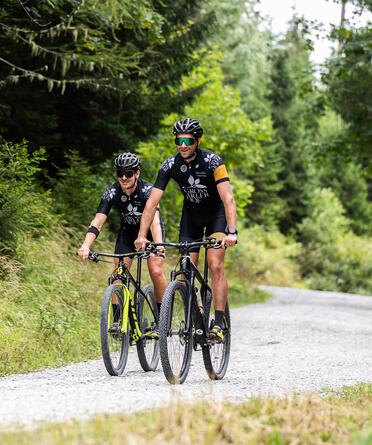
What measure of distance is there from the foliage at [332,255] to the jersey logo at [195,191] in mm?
38348

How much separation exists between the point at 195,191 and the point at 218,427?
12.5 feet

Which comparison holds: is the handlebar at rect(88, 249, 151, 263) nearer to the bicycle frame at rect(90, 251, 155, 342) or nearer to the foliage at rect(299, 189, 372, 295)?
the bicycle frame at rect(90, 251, 155, 342)

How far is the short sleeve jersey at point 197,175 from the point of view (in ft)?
26.7

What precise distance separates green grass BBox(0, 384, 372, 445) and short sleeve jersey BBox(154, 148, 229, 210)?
3.11m

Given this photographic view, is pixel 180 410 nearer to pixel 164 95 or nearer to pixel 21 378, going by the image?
pixel 21 378

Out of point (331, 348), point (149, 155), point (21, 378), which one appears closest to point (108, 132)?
point (149, 155)

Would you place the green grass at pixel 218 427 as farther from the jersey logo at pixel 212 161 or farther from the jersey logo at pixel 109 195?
the jersey logo at pixel 109 195

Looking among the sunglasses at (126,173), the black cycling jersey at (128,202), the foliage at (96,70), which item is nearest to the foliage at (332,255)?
the foliage at (96,70)

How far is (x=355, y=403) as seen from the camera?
617 cm

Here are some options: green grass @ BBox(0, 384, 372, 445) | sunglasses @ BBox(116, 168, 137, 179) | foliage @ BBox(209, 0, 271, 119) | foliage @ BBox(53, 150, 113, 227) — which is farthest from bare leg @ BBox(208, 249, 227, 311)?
foliage @ BBox(209, 0, 271, 119)

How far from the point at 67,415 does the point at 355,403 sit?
2.05m

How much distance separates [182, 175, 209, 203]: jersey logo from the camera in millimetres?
8195

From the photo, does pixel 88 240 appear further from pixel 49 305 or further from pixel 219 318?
pixel 49 305

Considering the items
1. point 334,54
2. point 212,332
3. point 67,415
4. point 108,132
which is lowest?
point 67,415
